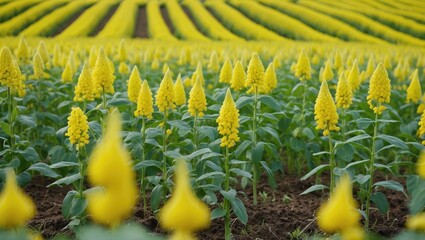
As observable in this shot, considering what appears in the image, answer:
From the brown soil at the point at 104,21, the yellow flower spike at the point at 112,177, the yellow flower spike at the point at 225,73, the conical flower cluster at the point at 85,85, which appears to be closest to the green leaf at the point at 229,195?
the conical flower cluster at the point at 85,85

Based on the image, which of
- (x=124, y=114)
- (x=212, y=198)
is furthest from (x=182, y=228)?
(x=124, y=114)

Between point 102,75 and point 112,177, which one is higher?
point 112,177

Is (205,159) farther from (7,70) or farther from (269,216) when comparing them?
(7,70)

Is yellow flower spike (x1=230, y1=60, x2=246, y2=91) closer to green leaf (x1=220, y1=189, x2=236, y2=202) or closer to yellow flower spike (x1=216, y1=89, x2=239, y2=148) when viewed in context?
yellow flower spike (x1=216, y1=89, x2=239, y2=148)

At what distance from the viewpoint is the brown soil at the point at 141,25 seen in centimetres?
2618

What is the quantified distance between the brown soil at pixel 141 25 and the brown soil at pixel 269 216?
22.2 meters

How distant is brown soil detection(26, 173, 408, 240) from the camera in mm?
3430

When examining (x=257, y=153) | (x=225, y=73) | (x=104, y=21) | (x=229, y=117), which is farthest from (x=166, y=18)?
(x=229, y=117)

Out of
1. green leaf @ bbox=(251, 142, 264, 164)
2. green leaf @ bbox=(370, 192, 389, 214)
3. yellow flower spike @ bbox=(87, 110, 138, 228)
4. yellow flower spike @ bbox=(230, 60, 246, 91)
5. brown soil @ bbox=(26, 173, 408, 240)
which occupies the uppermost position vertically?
yellow flower spike @ bbox=(87, 110, 138, 228)

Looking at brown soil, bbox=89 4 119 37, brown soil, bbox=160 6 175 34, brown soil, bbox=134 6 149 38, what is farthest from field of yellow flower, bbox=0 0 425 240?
brown soil, bbox=160 6 175 34

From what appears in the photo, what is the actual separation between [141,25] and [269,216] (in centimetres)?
2631

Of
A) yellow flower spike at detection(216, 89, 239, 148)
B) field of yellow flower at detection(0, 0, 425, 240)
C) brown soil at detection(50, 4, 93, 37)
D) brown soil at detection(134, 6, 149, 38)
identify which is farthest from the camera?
brown soil at detection(134, 6, 149, 38)

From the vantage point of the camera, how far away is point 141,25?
1134 inches

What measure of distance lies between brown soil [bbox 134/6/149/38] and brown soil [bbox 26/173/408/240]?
2220cm
